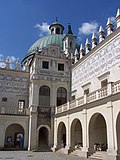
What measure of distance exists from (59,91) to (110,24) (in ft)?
34.4

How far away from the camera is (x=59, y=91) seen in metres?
25.7

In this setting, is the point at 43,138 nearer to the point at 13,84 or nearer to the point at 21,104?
the point at 21,104

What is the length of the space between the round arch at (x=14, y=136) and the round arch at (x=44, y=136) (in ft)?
6.94

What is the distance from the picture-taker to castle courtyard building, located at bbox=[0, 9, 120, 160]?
17.2 m

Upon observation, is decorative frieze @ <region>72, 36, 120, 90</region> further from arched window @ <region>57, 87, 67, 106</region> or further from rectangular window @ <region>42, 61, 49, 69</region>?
rectangular window @ <region>42, 61, 49, 69</region>

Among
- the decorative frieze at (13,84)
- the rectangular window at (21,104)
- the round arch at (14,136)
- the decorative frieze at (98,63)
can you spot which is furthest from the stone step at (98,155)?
the decorative frieze at (13,84)

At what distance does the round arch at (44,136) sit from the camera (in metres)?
23.8

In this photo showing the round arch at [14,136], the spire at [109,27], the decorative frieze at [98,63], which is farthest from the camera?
the round arch at [14,136]

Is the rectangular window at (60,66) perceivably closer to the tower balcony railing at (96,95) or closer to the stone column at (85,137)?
the tower balcony railing at (96,95)

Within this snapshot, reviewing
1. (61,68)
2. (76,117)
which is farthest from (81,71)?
(76,117)

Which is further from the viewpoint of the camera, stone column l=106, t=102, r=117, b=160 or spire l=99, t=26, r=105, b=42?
spire l=99, t=26, r=105, b=42

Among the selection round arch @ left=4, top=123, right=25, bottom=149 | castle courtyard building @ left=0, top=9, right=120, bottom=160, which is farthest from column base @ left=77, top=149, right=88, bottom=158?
round arch @ left=4, top=123, right=25, bottom=149

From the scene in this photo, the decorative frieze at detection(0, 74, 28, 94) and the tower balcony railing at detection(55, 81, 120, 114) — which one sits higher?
the decorative frieze at detection(0, 74, 28, 94)

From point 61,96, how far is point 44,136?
5.20 m
